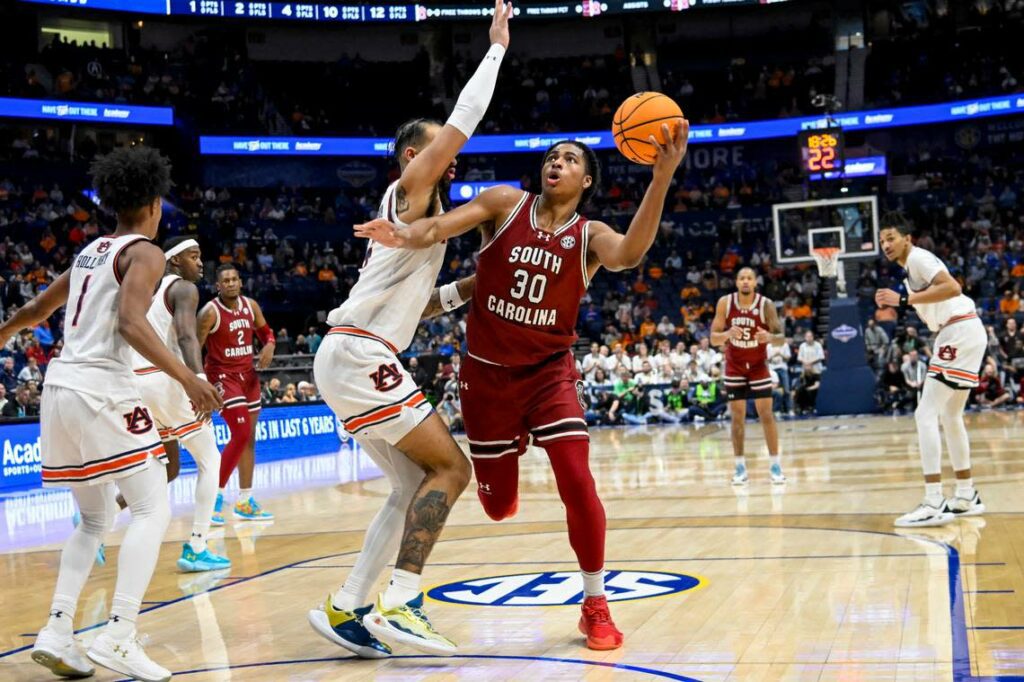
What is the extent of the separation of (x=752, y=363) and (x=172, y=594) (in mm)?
6491

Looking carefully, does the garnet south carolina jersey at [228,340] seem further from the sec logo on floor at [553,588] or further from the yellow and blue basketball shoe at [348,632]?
the yellow and blue basketball shoe at [348,632]

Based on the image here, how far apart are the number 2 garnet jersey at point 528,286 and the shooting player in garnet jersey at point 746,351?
6176 mm

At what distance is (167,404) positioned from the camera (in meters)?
7.43

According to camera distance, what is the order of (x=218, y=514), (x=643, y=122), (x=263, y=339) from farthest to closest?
(x=263, y=339) < (x=218, y=514) < (x=643, y=122)

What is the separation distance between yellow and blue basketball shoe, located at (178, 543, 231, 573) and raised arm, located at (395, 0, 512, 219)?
3528mm

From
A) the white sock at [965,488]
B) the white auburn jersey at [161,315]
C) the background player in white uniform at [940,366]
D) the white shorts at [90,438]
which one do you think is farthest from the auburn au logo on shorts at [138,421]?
the white sock at [965,488]

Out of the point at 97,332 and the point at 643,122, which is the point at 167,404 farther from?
the point at 643,122

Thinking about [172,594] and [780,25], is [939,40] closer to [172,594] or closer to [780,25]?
[780,25]

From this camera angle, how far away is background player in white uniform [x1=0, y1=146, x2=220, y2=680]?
4.38 metres

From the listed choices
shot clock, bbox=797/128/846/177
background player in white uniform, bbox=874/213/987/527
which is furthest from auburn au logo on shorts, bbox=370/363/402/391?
shot clock, bbox=797/128/846/177

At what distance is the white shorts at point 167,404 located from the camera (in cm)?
738

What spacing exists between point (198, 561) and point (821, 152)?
20175mm

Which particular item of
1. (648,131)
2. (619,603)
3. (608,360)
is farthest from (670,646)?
(608,360)

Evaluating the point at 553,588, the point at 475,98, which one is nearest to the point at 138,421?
the point at 475,98
